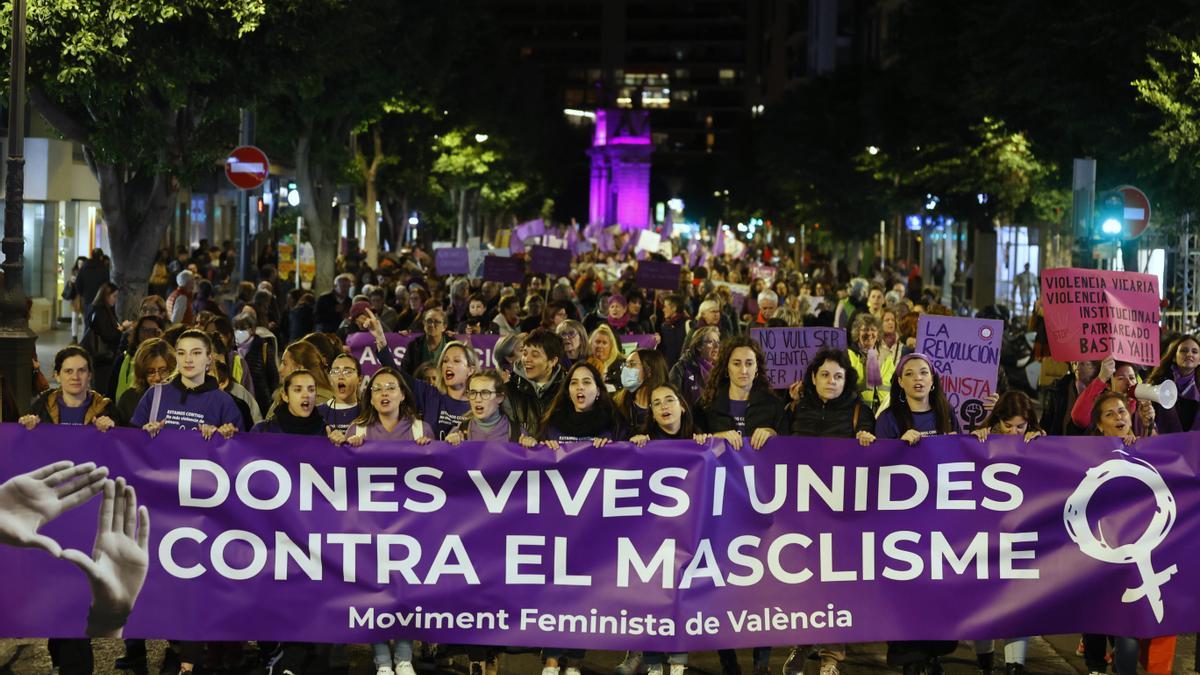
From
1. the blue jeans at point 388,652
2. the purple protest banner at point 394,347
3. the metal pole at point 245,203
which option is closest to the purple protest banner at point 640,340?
the purple protest banner at point 394,347

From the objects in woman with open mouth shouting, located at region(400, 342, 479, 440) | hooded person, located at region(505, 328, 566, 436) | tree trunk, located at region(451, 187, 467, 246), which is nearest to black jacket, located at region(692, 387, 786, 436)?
hooded person, located at region(505, 328, 566, 436)

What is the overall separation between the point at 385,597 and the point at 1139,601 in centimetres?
347

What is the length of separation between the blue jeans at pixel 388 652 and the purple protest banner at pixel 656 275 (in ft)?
53.9

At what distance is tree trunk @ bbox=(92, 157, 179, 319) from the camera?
22.5 metres

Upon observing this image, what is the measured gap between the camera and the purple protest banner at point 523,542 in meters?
8.20

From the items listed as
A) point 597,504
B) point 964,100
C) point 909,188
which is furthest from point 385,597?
point 909,188

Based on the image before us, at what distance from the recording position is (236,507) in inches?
324

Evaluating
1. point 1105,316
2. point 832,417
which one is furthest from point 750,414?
point 1105,316

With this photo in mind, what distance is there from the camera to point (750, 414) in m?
9.70

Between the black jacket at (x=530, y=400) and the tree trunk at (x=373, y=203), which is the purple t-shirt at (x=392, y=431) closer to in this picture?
the black jacket at (x=530, y=400)

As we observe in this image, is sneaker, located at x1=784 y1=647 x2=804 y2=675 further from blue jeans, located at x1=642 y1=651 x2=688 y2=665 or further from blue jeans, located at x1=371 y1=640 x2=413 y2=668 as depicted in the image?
blue jeans, located at x1=371 y1=640 x2=413 y2=668

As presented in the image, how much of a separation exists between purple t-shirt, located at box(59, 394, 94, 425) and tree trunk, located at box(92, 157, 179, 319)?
1371 centimetres

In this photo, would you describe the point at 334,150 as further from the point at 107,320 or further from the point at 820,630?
the point at 820,630

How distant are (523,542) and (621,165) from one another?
145 meters
